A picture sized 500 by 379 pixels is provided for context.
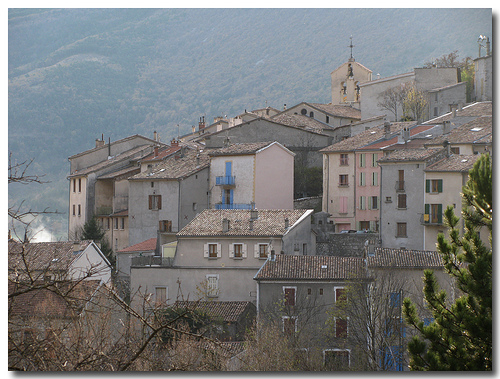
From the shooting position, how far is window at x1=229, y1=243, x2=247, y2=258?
82.2 feet

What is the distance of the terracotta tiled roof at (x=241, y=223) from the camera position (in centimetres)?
2547

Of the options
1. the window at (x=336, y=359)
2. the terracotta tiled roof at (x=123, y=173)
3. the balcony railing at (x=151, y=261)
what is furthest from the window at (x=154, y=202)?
the window at (x=336, y=359)

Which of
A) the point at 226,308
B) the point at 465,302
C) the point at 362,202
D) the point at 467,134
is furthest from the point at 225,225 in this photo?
the point at 465,302

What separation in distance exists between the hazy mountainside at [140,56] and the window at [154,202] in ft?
28.0

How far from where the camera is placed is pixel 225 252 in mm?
25141

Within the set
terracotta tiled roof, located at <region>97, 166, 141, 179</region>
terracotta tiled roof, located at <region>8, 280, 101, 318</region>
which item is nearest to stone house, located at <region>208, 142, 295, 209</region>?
terracotta tiled roof, located at <region>97, 166, 141, 179</region>

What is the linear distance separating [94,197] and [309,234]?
42.6ft

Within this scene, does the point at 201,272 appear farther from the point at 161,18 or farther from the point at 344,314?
the point at 161,18

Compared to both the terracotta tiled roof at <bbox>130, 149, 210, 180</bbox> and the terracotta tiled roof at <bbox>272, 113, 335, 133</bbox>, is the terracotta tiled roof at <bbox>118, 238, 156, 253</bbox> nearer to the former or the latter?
the terracotta tiled roof at <bbox>130, 149, 210, 180</bbox>

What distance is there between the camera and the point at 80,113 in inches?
699

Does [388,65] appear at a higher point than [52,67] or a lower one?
higher
